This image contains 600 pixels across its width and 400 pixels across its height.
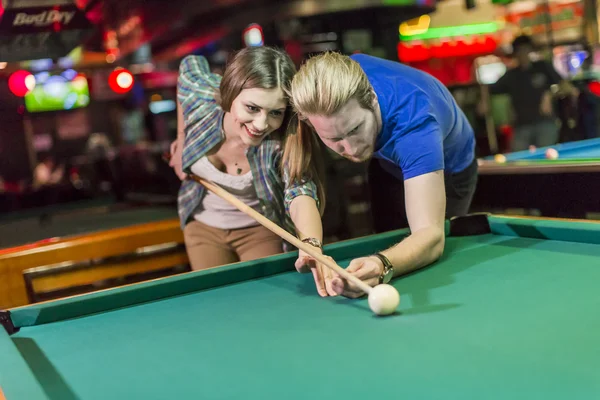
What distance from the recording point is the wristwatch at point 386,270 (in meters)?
1.80

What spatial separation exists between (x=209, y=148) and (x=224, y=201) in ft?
0.84

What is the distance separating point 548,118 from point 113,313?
17.5 ft

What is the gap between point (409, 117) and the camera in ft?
6.53

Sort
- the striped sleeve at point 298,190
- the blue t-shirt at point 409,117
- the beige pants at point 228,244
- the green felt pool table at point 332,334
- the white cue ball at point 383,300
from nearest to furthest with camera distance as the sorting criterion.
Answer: the green felt pool table at point 332,334, the white cue ball at point 383,300, the blue t-shirt at point 409,117, the striped sleeve at point 298,190, the beige pants at point 228,244

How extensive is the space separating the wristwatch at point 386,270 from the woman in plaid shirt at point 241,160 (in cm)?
20

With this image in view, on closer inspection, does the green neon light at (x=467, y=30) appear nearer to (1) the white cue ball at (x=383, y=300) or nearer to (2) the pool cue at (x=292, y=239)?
(2) the pool cue at (x=292, y=239)

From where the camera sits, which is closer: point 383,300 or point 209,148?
point 383,300

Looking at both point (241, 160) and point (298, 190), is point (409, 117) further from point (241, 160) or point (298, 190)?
point (241, 160)

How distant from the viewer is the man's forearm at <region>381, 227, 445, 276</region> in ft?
6.16

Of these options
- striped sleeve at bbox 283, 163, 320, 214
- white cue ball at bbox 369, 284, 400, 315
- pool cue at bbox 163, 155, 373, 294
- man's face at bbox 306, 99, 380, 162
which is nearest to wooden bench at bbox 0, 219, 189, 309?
pool cue at bbox 163, 155, 373, 294

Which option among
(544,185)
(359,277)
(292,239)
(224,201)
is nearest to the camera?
(359,277)

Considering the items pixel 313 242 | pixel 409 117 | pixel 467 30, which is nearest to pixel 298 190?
pixel 313 242

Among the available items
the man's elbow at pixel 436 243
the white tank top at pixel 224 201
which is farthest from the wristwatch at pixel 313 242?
the white tank top at pixel 224 201

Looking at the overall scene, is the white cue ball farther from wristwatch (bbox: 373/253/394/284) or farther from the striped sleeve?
the striped sleeve
